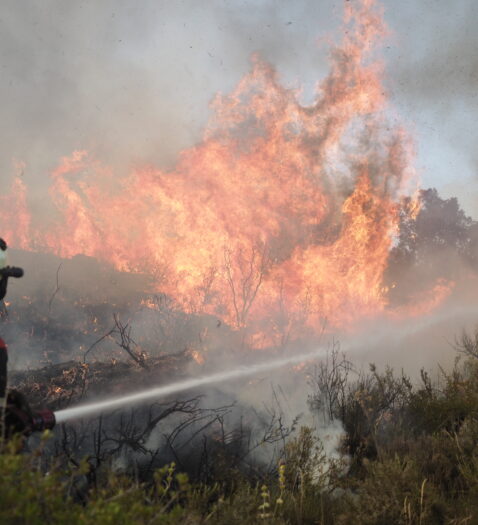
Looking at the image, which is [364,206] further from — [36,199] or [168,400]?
[36,199]

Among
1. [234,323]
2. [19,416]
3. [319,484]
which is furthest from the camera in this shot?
[234,323]

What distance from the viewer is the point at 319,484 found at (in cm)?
574

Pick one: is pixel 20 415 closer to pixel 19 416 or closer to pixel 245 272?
pixel 19 416

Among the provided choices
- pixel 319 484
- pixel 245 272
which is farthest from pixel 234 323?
pixel 319 484

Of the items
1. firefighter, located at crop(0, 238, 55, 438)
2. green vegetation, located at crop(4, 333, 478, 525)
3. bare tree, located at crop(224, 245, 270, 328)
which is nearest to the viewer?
green vegetation, located at crop(4, 333, 478, 525)

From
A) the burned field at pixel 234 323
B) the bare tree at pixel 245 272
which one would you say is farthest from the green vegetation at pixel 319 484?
the bare tree at pixel 245 272

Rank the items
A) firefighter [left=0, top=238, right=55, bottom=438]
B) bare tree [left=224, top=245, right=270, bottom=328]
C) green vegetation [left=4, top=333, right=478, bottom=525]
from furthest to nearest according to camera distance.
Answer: bare tree [left=224, top=245, right=270, bottom=328]
firefighter [left=0, top=238, right=55, bottom=438]
green vegetation [left=4, top=333, right=478, bottom=525]

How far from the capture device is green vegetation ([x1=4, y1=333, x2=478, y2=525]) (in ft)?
7.37

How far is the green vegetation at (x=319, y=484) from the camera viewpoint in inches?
88.4

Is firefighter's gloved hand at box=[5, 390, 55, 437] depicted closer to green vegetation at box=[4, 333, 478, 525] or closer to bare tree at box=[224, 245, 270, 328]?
green vegetation at box=[4, 333, 478, 525]

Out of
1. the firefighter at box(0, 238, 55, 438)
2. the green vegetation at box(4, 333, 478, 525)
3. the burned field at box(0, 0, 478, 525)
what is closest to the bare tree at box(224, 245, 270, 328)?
the burned field at box(0, 0, 478, 525)

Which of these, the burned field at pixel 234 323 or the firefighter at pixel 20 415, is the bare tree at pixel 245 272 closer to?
the burned field at pixel 234 323

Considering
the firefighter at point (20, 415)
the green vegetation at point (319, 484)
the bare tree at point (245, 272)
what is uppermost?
the bare tree at point (245, 272)

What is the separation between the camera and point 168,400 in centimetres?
751
